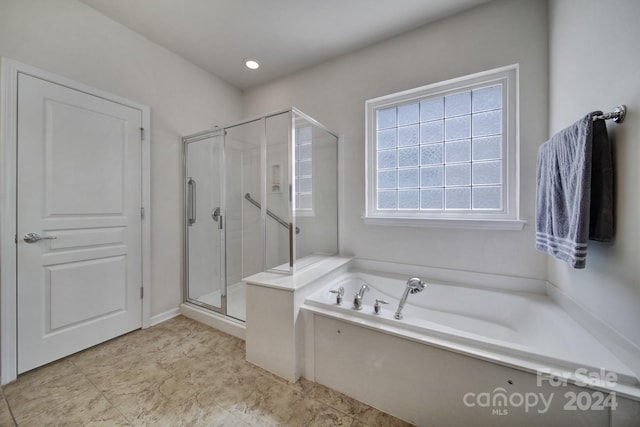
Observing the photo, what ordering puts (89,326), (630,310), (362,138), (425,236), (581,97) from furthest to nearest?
(362,138)
(425,236)
(89,326)
(581,97)
(630,310)

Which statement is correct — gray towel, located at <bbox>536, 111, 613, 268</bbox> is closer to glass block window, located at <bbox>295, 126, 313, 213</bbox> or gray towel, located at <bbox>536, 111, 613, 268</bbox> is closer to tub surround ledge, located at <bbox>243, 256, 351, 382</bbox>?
tub surround ledge, located at <bbox>243, 256, 351, 382</bbox>

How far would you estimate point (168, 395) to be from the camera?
1389 mm

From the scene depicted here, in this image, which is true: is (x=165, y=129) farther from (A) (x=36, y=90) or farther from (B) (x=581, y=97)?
(B) (x=581, y=97)

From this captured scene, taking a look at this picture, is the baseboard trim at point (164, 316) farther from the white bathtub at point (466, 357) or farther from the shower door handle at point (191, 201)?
the white bathtub at point (466, 357)

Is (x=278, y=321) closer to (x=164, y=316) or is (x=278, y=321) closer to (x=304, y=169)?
(x=304, y=169)

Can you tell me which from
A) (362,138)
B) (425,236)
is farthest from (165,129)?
(425,236)

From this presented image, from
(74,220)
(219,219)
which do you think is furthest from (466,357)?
(74,220)

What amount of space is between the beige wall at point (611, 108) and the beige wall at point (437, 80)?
27 centimetres

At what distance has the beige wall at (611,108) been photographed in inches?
37.0

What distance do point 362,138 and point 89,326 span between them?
284cm

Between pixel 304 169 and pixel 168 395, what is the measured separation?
1.79 meters

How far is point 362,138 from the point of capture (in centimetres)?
233

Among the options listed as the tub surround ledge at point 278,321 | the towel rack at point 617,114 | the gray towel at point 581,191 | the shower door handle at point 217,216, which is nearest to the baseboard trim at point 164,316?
the shower door handle at point 217,216

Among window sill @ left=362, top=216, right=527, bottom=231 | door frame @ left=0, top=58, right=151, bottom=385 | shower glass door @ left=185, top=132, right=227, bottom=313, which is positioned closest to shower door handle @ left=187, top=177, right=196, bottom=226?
shower glass door @ left=185, top=132, right=227, bottom=313
